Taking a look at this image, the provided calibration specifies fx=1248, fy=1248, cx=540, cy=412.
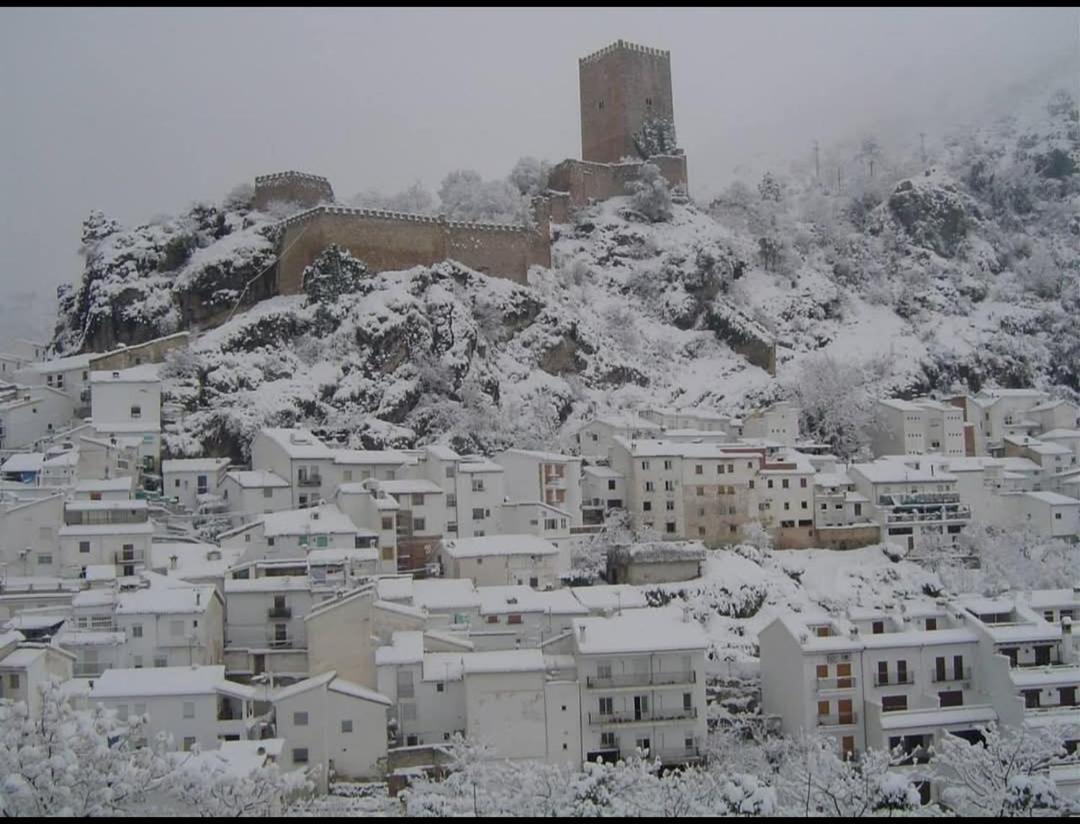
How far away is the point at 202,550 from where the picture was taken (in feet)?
62.5

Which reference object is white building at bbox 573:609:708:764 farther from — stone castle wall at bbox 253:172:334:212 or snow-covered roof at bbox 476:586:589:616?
stone castle wall at bbox 253:172:334:212

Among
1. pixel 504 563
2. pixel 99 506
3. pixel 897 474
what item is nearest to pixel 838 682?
pixel 504 563

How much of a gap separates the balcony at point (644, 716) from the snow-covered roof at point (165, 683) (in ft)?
13.7

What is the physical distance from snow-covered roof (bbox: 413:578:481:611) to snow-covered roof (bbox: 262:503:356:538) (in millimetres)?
1475

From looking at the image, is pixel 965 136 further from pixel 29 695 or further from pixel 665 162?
pixel 29 695

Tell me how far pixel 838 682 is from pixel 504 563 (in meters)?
5.76

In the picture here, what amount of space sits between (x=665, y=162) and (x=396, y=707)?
988 inches

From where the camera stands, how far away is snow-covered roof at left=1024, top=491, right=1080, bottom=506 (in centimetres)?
2386

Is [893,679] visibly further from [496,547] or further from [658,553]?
[496,547]

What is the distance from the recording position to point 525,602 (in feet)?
57.6

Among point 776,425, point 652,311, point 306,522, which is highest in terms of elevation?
point 652,311

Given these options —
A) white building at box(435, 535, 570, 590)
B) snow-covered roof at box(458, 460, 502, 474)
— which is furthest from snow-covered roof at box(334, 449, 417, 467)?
white building at box(435, 535, 570, 590)

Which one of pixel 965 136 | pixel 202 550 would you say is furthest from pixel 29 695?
pixel 965 136

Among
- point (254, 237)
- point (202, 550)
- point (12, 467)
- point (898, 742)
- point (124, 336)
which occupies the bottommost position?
point (898, 742)
